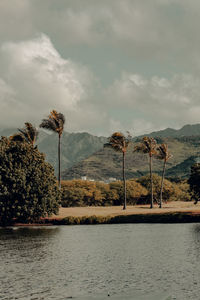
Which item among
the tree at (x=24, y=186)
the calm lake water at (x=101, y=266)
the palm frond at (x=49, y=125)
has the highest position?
the palm frond at (x=49, y=125)

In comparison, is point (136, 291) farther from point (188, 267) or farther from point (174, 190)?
point (174, 190)

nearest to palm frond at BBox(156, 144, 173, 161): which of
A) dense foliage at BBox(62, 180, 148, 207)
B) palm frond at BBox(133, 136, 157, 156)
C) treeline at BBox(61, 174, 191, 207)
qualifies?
palm frond at BBox(133, 136, 157, 156)

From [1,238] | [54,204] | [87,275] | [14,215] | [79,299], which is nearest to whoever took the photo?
[79,299]

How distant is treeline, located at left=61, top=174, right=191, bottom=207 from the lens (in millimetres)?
129625

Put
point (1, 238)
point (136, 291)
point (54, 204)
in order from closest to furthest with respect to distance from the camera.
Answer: point (136, 291) → point (1, 238) → point (54, 204)

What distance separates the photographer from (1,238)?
59781mm

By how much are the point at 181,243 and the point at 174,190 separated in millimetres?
111001

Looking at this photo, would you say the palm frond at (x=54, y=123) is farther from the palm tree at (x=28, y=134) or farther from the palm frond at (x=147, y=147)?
the palm frond at (x=147, y=147)

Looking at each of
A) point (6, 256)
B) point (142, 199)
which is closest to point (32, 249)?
point (6, 256)

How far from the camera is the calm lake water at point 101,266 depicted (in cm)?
2770

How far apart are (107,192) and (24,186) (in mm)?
64414

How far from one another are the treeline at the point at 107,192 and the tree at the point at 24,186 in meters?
45.8

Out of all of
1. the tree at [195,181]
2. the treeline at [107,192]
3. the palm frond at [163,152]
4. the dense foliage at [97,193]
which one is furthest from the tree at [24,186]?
the palm frond at [163,152]

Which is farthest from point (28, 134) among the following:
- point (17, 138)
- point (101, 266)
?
point (101, 266)
